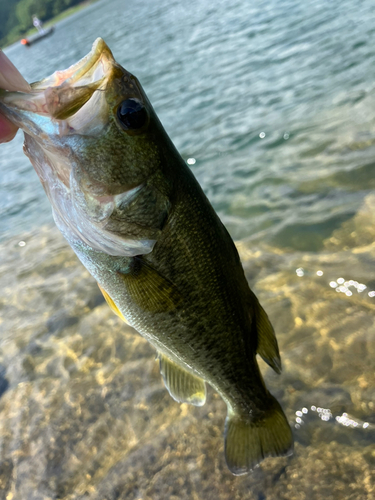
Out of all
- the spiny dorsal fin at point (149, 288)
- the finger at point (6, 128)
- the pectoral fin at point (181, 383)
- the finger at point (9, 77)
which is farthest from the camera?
the pectoral fin at point (181, 383)

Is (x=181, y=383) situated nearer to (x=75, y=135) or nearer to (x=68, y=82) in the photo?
(x=75, y=135)

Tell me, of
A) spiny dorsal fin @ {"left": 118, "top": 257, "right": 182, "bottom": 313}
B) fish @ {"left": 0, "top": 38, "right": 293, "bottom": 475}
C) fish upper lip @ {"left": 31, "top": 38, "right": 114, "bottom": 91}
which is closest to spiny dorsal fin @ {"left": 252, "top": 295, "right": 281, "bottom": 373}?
fish @ {"left": 0, "top": 38, "right": 293, "bottom": 475}

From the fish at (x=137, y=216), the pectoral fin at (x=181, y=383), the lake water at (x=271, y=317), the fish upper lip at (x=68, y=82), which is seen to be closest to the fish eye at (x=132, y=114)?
the fish at (x=137, y=216)

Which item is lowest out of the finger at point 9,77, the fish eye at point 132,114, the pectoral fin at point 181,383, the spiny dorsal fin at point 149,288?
the pectoral fin at point 181,383

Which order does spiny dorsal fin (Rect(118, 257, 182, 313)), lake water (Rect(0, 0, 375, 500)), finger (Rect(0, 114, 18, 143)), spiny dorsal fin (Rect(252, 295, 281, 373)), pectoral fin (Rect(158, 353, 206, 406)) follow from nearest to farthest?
finger (Rect(0, 114, 18, 143)), spiny dorsal fin (Rect(118, 257, 182, 313)), spiny dorsal fin (Rect(252, 295, 281, 373)), pectoral fin (Rect(158, 353, 206, 406)), lake water (Rect(0, 0, 375, 500))

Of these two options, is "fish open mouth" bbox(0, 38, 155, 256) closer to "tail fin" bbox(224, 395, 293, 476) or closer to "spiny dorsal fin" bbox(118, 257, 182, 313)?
"spiny dorsal fin" bbox(118, 257, 182, 313)

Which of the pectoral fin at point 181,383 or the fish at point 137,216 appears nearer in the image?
the fish at point 137,216

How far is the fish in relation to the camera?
1.74 metres

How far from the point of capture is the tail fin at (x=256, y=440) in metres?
2.51

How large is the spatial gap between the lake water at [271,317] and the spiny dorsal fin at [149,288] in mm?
1878

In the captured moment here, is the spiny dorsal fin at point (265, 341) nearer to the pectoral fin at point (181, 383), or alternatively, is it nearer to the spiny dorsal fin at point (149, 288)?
the pectoral fin at point (181, 383)

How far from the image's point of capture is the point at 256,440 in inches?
100

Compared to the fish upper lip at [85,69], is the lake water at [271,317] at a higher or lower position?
lower

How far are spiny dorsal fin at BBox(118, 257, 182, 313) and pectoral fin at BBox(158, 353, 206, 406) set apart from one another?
25.7 inches
